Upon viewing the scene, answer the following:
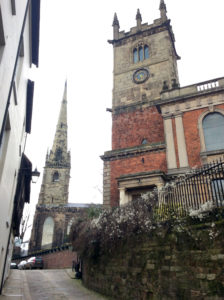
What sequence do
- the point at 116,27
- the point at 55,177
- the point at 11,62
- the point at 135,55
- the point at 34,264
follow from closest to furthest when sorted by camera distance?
the point at 11,62, the point at 135,55, the point at 34,264, the point at 116,27, the point at 55,177

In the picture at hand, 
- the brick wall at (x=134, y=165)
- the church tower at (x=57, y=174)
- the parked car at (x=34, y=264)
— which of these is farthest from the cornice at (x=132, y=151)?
the church tower at (x=57, y=174)

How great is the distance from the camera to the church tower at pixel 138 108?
15844mm

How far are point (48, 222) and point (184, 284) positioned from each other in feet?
123

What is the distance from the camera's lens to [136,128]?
20.4 metres

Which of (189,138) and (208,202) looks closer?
(208,202)

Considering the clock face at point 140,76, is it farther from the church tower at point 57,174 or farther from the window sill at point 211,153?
the church tower at point 57,174

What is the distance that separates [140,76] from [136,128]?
5.99m

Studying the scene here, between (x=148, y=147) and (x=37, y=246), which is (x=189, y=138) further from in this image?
(x=37, y=246)

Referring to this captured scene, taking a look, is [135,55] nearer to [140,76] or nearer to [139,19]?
[140,76]

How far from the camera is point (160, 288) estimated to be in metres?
7.65

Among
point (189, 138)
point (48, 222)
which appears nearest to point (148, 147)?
point (189, 138)

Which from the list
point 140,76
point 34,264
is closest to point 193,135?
point 140,76

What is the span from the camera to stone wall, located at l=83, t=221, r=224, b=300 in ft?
21.8

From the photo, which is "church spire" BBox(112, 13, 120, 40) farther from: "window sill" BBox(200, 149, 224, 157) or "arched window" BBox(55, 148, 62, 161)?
"arched window" BBox(55, 148, 62, 161)
